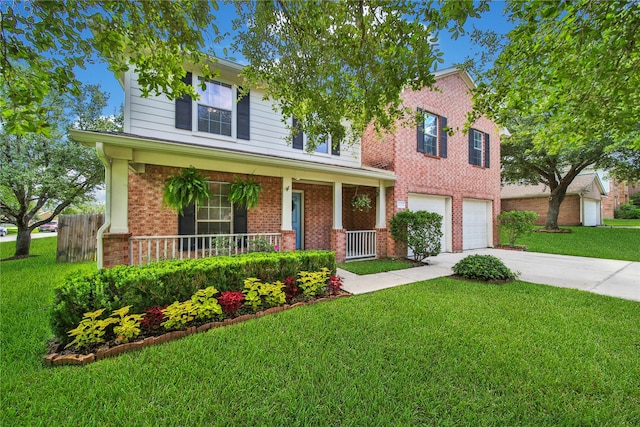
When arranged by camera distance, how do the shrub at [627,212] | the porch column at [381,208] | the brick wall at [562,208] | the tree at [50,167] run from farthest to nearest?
1. the shrub at [627,212]
2. the brick wall at [562,208]
3. the tree at [50,167]
4. the porch column at [381,208]

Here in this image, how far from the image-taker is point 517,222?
11250mm

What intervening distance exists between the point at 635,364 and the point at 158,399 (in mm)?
4741

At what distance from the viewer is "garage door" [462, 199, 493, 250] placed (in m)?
11.1

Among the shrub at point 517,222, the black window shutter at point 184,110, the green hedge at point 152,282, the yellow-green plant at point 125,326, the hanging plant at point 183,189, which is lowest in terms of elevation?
the yellow-green plant at point 125,326

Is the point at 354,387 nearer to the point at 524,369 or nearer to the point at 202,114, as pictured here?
the point at 524,369

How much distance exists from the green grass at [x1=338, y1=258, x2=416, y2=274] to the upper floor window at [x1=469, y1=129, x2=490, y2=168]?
6179 mm

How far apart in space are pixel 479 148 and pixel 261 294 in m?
11.7

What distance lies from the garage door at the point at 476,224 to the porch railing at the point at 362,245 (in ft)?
15.6

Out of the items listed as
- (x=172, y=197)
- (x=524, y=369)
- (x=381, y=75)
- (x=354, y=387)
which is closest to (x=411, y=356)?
(x=354, y=387)

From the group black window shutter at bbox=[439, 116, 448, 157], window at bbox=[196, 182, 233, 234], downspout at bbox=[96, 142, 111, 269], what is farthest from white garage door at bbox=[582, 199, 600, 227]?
downspout at bbox=[96, 142, 111, 269]

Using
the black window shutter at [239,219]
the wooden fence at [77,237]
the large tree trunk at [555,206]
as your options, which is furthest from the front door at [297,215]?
the large tree trunk at [555,206]

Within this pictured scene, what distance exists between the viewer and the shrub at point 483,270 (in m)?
5.93

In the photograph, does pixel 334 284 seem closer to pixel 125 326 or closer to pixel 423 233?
pixel 125 326

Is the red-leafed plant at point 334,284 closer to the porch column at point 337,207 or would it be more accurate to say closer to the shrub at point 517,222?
the porch column at point 337,207
